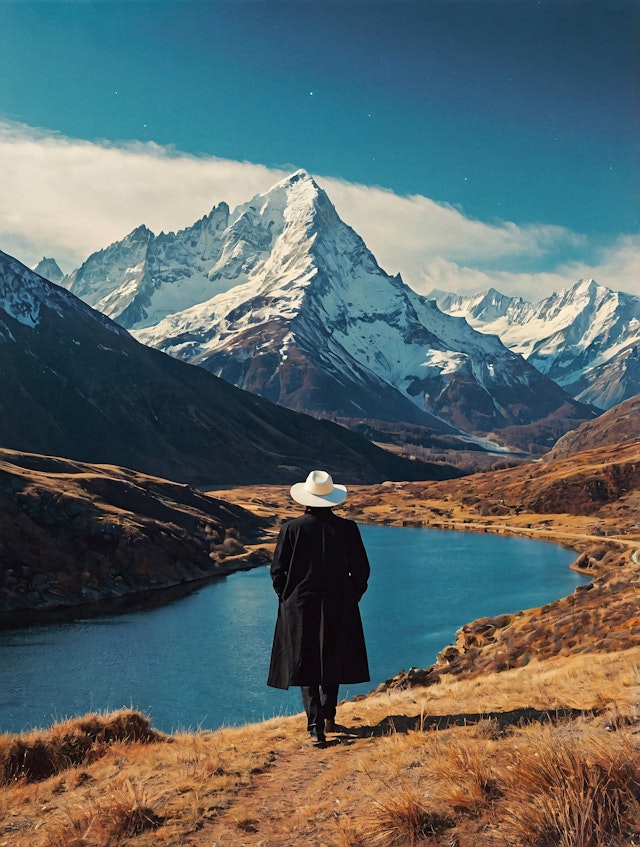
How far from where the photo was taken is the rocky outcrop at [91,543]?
210 ft

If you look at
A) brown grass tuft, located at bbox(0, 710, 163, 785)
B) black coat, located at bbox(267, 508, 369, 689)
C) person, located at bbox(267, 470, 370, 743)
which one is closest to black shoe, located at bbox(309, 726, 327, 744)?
person, located at bbox(267, 470, 370, 743)

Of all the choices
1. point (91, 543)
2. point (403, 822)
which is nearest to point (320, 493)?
point (403, 822)

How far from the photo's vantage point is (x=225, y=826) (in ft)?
26.1

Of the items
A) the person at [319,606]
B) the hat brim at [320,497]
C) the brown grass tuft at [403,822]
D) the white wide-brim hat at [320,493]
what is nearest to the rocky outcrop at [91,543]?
the person at [319,606]

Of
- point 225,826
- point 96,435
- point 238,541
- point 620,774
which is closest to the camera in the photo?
point 620,774

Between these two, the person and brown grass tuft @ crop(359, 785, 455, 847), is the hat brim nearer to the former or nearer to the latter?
the person

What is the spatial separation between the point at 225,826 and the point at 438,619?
53114 millimetres

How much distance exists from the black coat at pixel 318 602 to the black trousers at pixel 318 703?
0.22m

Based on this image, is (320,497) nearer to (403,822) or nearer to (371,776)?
(371,776)

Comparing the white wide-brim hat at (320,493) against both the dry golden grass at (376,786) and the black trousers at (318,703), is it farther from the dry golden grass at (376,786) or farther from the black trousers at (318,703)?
the dry golden grass at (376,786)

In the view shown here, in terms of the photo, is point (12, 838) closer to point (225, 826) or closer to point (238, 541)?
point (225, 826)

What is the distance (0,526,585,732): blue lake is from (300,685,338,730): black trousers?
8.17 metres

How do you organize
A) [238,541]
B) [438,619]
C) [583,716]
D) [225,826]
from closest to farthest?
1. [225,826]
2. [583,716]
3. [438,619]
4. [238,541]

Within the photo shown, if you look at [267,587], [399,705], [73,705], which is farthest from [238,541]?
[399,705]
